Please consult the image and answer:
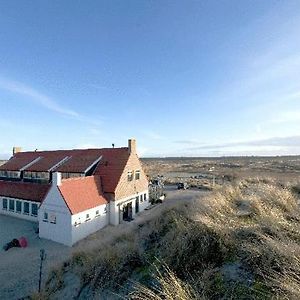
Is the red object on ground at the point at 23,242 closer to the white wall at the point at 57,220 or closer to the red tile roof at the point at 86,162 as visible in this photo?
the white wall at the point at 57,220

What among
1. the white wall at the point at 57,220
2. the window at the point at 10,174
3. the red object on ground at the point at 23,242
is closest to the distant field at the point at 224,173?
the white wall at the point at 57,220

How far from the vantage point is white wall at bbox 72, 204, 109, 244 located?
21514mm

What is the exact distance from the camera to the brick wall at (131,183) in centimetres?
2705

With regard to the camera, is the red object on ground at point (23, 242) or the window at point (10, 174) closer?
the red object on ground at point (23, 242)

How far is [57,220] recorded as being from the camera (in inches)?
872

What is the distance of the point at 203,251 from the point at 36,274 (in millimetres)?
10729

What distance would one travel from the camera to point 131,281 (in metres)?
10.1

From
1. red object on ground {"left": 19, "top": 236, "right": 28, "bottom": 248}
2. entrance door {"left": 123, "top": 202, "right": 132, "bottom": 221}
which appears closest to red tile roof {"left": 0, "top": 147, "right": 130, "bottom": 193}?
entrance door {"left": 123, "top": 202, "right": 132, "bottom": 221}

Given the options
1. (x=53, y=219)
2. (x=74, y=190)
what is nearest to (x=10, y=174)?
(x=74, y=190)

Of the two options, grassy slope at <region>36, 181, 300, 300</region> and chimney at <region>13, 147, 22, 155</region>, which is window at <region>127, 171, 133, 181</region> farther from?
chimney at <region>13, 147, 22, 155</region>

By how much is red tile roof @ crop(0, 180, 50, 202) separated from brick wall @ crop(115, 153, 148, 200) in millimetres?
7182

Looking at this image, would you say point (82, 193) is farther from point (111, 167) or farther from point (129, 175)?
point (129, 175)

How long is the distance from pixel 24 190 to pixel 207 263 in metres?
24.9

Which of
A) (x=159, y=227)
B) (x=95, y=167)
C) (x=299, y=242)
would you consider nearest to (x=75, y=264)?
(x=159, y=227)
